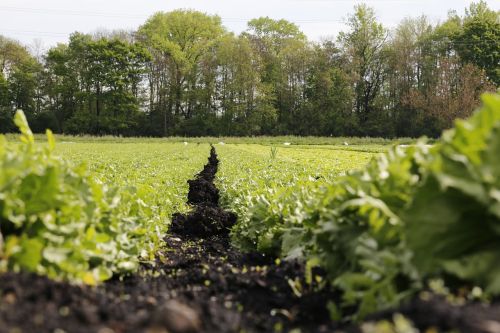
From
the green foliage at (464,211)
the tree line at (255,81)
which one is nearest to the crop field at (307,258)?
the green foliage at (464,211)

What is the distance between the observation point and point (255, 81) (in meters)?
63.8

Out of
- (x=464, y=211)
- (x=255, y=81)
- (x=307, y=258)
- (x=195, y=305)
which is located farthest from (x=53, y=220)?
(x=255, y=81)

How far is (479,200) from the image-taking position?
2074 mm

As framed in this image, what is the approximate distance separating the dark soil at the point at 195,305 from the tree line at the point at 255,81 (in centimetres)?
5775

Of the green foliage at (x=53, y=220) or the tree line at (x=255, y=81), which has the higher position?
the tree line at (x=255, y=81)

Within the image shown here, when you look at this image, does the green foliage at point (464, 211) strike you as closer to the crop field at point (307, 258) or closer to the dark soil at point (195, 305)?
the crop field at point (307, 258)

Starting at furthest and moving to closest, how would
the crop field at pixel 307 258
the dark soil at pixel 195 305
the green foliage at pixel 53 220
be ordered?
the green foliage at pixel 53 220 → the crop field at pixel 307 258 → the dark soil at pixel 195 305

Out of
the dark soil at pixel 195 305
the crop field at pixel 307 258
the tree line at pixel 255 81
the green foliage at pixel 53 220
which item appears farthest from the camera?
the tree line at pixel 255 81

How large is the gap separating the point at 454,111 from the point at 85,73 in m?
46.1

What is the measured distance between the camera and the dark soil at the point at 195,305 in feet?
6.23

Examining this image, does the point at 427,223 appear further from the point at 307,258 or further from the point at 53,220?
the point at 53,220

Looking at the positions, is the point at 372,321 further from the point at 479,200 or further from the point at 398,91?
the point at 398,91

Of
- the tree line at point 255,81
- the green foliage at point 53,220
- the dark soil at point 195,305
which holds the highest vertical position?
the tree line at point 255,81

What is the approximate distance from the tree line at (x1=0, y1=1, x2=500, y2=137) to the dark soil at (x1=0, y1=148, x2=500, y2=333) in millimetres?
57750
